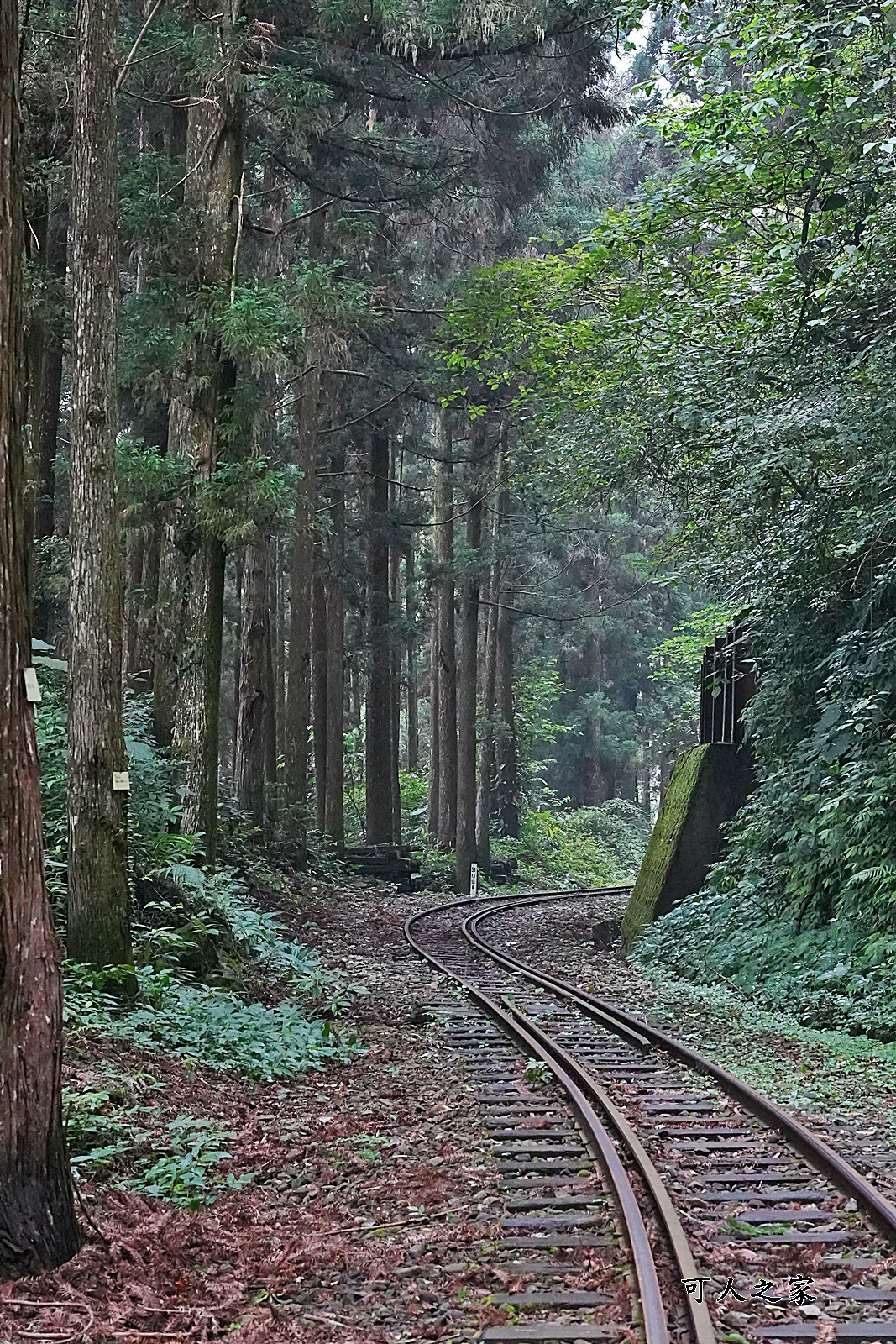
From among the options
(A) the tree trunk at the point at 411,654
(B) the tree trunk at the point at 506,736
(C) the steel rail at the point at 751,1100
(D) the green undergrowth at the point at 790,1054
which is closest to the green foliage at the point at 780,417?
(D) the green undergrowth at the point at 790,1054

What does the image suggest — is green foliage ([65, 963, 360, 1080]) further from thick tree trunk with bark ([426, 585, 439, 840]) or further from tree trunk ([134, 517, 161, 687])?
thick tree trunk with bark ([426, 585, 439, 840])

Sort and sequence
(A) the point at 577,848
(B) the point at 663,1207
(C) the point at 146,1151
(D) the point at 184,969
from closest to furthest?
(B) the point at 663,1207
(C) the point at 146,1151
(D) the point at 184,969
(A) the point at 577,848

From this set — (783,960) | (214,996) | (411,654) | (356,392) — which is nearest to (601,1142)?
(214,996)

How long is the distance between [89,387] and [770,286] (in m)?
8.59

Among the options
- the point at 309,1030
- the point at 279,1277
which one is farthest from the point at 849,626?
the point at 279,1277

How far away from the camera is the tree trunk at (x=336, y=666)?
26.0 metres

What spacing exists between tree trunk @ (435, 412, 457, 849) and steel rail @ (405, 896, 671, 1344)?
49.6ft

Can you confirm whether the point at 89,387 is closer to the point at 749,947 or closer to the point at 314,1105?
the point at 314,1105

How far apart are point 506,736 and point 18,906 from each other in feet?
106

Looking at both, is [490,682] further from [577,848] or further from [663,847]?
[663,847]

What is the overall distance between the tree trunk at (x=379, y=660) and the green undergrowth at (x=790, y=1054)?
15154 mm

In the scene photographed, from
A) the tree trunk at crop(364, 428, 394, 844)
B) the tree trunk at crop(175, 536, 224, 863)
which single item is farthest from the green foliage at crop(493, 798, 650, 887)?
the tree trunk at crop(175, 536, 224, 863)

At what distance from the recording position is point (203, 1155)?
661 cm

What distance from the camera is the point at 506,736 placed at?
37.0 m
